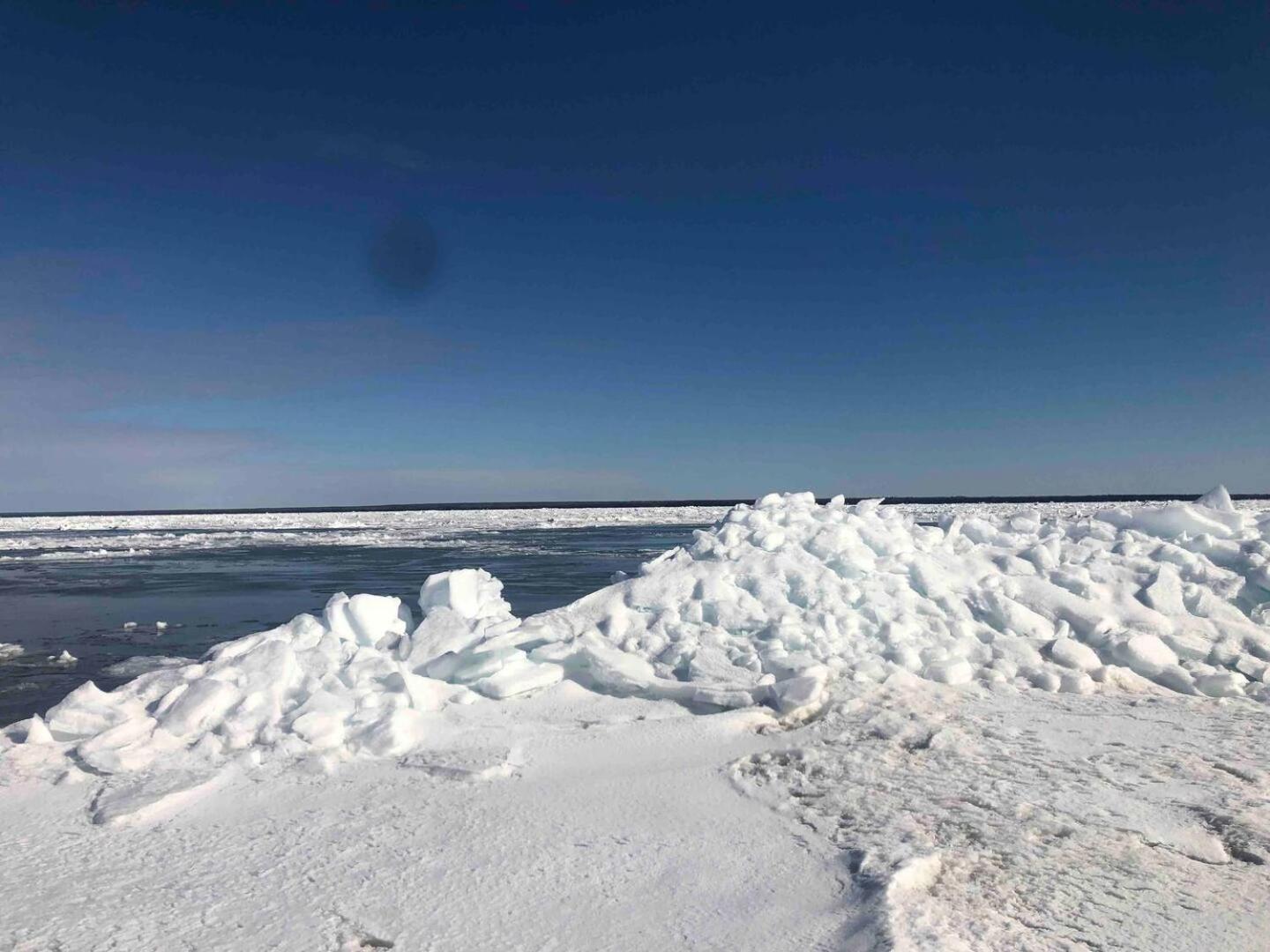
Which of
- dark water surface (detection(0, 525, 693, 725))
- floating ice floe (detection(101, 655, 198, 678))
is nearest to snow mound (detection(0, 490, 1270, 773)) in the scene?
floating ice floe (detection(101, 655, 198, 678))

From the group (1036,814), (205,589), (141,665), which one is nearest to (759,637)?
(1036,814)

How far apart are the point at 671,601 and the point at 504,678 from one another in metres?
1.39

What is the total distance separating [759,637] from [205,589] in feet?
32.1

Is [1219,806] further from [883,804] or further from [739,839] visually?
[739,839]

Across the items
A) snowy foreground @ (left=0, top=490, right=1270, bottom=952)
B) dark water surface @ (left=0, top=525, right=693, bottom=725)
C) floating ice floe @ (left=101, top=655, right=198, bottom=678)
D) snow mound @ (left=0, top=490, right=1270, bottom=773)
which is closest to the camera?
snowy foreground @ (left=0, top=490, right=1270, bottom=952)

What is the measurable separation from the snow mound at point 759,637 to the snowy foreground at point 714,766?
24 millimetres

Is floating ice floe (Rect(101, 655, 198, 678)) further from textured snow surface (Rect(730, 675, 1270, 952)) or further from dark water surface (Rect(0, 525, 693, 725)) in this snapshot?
textured snow surface (Rect(730, 675, 1270, 952))

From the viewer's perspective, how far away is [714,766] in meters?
3.61

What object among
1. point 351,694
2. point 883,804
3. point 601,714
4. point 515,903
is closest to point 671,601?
point 601,714

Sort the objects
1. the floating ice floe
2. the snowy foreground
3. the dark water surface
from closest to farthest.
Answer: the snowy foreground
the floating ice floe
the dark water surface

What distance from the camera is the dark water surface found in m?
7.07

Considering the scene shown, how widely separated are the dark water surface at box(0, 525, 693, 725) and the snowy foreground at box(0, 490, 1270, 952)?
233cm

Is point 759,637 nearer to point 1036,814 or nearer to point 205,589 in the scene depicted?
point 1036,814

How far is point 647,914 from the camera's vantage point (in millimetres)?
2453
